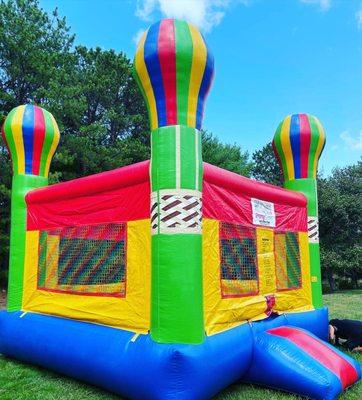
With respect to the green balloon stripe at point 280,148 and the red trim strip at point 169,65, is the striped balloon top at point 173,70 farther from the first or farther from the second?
the green balloon stripe at point 280,148

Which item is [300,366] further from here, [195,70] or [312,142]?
[312,142]

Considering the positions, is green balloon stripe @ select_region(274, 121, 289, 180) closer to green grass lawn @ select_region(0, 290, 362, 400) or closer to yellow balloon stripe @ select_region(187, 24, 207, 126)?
yellow balloon stripe @ select_region(187, 24, 207, 126)

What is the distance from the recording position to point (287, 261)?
5.35 metres

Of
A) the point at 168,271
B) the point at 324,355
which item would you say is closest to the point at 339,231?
the point at 324,355

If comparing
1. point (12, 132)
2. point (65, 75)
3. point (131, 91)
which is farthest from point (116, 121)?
point (12, 132)

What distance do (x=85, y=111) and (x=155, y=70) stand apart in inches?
511

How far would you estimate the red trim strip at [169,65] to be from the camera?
3.69 metres

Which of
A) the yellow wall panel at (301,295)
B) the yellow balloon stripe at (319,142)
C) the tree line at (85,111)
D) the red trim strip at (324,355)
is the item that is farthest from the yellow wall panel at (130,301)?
the tree line at (85,111)

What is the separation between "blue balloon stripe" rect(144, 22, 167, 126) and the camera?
3.74 m

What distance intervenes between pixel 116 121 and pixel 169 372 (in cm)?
1364

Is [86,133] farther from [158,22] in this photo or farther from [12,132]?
[158,22]

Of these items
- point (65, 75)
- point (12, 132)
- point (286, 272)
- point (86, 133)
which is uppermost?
point (65, 75)

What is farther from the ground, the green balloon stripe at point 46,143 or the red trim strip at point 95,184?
the green balloon stripe at point 46,143

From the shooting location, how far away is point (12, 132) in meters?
5.62
